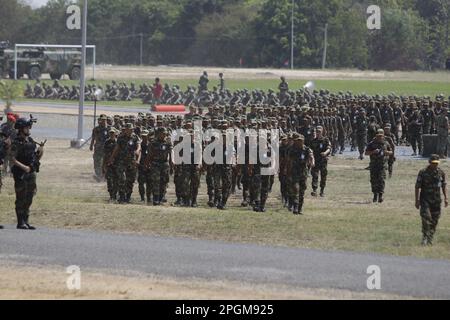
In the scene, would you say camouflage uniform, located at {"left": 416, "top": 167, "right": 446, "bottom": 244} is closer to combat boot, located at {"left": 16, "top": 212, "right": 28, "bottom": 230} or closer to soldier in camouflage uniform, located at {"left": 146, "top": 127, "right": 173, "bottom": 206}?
combat boot, located at {"left": 16, "top": 212, "right": 28, "bottom": 230}

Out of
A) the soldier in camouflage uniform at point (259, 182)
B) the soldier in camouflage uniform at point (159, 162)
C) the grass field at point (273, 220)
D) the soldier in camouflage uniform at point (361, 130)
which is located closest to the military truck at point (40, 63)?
the soldier in camouflage uniform at point (361, 130)

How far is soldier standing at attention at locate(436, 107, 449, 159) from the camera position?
3659 cm

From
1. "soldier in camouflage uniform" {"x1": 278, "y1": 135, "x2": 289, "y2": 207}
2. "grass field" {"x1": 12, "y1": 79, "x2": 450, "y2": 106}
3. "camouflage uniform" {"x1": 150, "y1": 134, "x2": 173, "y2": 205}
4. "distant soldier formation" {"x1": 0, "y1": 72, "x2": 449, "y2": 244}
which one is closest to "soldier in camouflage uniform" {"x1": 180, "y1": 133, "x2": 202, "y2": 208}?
"distant soldier formation" {"x1": 0, "y1": 72, "x2": 449, "y2": 244}

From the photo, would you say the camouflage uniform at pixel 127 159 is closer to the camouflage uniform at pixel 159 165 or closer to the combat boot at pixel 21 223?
the camouflage uniform at pixel 159 165

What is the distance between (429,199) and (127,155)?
7.76 m

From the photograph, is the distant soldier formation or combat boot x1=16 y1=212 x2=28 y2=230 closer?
combat boot x1=16 y1=212 x2=28 y2=230

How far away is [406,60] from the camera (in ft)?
314

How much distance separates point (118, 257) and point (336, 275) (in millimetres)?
3301

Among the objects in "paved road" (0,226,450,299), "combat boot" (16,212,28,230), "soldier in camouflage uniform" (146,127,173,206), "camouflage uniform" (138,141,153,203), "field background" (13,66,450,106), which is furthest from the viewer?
"field background" (13,66,450,106)

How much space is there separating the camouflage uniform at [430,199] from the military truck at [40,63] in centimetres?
5786

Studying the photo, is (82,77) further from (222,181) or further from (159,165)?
(222,181)

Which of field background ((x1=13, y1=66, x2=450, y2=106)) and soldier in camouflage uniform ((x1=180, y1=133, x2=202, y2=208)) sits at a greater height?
field background ((x1=13, y1=66, x2=450, y2=106))

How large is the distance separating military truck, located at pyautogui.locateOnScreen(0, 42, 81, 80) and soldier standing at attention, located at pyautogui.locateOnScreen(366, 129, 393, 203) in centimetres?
5103
